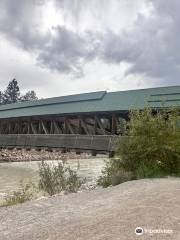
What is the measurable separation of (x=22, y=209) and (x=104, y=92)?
103 ft

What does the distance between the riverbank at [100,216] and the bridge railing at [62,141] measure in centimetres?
1566

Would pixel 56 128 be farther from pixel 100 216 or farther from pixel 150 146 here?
pixel 100 216

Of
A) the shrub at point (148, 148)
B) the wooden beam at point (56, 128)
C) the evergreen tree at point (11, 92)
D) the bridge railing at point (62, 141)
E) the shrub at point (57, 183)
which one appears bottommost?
the shrub at point (57, 183)

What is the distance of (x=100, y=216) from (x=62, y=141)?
2849 cm

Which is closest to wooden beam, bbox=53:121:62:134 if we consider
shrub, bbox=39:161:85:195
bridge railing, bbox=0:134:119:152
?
bridge railing, bbox=0:134:119:152

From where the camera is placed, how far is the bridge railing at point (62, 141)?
29953 mm

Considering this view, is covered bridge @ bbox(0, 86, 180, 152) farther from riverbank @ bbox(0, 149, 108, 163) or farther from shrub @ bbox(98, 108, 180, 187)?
shrub @ bbox(98, 108, 180, 187)

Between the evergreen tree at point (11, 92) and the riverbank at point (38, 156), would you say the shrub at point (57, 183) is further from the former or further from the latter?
the evergreen tree at point (11, 92)

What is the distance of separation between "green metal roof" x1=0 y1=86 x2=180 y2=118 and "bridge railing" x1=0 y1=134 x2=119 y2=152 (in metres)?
2.38

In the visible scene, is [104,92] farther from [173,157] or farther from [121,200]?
[121,200]

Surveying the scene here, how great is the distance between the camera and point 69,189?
37.4 feet

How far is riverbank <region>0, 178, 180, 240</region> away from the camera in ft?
18.7

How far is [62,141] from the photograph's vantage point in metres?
35.0

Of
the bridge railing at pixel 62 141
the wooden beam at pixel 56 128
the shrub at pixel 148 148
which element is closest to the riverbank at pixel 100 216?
the shrub at pixel 148 148
